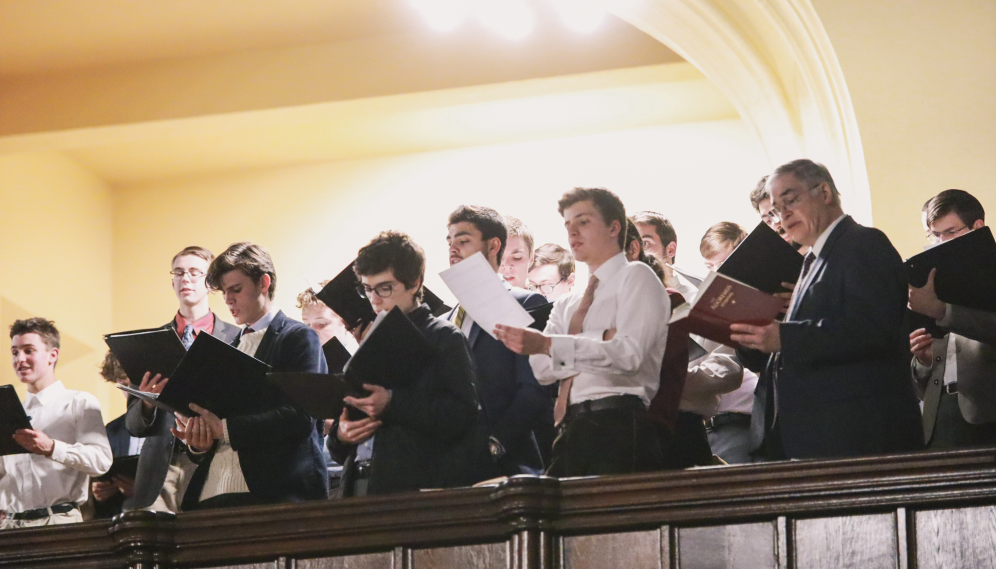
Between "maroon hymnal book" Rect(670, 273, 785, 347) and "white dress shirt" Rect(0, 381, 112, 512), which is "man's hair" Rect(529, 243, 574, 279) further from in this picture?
"maroon hymnal book" Rect(670, 273, 785, 347)

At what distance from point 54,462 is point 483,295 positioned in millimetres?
2325

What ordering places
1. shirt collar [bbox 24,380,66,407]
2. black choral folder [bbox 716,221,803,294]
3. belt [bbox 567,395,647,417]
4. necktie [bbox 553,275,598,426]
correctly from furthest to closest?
Result: shirt collar [bbox 24,380,66,407]
black choral folder [bbox 716,221,803,294]
necktie [bbox 553,275,598,426]
belt [bbox 567,395,647,417]

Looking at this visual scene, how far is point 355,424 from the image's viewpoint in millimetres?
3613

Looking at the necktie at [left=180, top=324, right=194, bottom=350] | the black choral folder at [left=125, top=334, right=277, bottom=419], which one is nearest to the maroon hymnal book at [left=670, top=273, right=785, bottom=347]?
the black choral folder at [left=125, top=334, right=277, bottom=419]

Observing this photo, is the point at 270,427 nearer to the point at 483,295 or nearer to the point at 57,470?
the point at 483,295

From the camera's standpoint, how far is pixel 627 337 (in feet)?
10.9

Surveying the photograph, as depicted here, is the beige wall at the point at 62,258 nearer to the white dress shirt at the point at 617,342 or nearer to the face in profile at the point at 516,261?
the face in profile at the point at 516,261

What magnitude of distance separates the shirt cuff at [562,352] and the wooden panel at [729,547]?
0.50 meters

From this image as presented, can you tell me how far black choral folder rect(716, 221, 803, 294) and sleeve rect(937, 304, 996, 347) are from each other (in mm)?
445

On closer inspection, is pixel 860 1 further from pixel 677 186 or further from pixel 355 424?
pixel 355 424

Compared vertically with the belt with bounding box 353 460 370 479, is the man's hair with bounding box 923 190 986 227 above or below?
above

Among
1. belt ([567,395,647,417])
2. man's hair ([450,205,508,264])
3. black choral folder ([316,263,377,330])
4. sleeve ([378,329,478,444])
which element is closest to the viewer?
belt ([567,395,647,417])

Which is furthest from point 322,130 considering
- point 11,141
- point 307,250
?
point 11,141

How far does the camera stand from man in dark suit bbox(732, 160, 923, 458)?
3.24m
